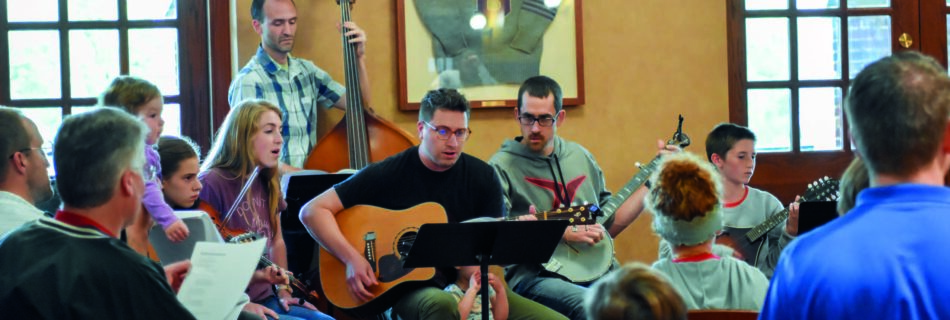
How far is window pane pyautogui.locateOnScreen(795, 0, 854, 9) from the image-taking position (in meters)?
5.38

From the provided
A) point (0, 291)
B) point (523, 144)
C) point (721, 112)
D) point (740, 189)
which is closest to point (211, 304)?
point (0, 291)

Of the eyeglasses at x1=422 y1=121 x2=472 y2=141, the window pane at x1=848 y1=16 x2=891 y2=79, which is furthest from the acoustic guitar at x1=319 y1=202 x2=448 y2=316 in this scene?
the window pane at x1=848 y1=16 x2=891 y2=79

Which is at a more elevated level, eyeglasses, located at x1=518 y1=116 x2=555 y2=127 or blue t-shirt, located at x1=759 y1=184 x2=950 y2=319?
eyeglasses, located at x1=518 y1=116 x2=555 y2=127

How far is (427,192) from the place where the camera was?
3889 mm

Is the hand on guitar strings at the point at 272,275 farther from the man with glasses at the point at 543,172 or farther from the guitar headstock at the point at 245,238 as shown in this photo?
the man with glasses at the point at 543,172

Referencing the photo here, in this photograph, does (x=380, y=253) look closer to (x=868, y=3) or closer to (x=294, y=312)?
(x=294, y=312)

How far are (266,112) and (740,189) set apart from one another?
1.94 metres

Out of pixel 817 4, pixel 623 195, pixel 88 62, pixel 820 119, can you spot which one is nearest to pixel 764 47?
pixel 817 4

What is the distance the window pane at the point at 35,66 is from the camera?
478cm

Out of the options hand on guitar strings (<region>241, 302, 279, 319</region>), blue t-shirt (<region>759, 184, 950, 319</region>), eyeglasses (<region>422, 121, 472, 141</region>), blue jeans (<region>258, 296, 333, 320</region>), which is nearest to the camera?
blue t-shirt (<region>759, 184, 950, 319</region>)

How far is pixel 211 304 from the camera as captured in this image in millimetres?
2617

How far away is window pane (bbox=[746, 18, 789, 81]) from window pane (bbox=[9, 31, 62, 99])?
3.20 meters

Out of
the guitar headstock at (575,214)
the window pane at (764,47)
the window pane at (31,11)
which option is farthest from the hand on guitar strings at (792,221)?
the window pane at (31,11)

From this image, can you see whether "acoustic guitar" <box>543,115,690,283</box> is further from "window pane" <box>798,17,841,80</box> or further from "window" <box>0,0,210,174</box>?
"window pane" <box>798,17,841,80</box>
